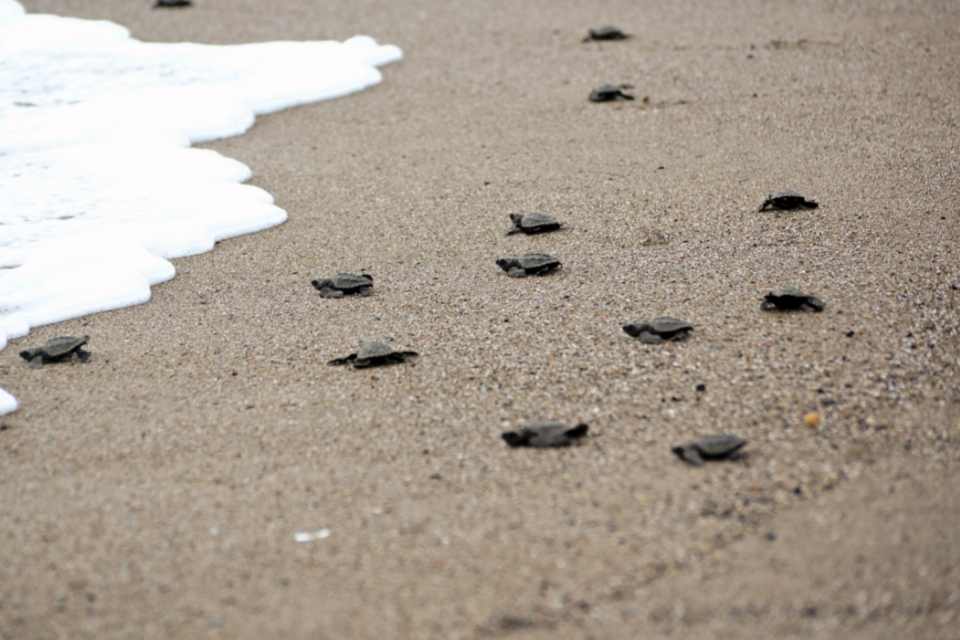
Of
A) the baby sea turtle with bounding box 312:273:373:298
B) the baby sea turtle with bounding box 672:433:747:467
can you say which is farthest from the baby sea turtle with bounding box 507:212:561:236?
the baby sea turtle with bounding box 672:433:747:467

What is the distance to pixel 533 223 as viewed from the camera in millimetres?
3922

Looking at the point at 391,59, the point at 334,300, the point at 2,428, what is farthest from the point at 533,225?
the point at 391,59

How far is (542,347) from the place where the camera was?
3043 millimetres

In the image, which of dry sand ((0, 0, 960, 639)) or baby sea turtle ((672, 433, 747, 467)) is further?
baby sea turtle ((672, 433, 747, 467))

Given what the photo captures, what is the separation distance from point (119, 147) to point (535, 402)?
3.24 meters

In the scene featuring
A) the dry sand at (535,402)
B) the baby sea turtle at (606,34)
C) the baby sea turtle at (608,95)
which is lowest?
the dry sand at (535,402)

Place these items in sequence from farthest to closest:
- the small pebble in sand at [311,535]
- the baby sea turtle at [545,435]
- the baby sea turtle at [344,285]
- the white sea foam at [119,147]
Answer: the white sea foam at [119,147] → the baby sea turtle at [344,285] → the baby sea turtle at [545,435] → the small pebble in sand at [311,535]

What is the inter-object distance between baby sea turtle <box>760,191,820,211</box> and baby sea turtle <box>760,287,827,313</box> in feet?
2.85

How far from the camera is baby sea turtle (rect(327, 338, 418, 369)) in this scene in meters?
2.97

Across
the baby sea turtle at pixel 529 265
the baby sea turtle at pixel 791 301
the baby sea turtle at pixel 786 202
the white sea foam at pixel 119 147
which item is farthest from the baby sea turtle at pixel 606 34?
the baby sea turtle at pixel 791 301

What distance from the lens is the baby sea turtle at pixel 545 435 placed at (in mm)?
2510

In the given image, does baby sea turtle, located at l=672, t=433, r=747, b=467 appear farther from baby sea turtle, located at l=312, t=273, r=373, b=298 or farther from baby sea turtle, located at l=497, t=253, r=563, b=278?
baby sea turtle, located at l=312, t=273, r=373, b=298

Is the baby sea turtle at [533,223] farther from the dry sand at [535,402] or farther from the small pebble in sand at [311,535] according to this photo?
the small pebble in sand at [311,535]

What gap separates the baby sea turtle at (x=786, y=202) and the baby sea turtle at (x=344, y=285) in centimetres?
148
